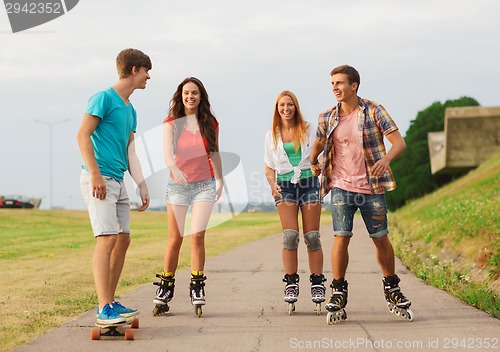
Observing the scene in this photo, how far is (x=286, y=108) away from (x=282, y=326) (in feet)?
7.28

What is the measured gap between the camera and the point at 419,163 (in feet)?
187

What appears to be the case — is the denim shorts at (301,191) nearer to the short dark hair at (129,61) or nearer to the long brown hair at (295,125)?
the long brown hair at (295,125)

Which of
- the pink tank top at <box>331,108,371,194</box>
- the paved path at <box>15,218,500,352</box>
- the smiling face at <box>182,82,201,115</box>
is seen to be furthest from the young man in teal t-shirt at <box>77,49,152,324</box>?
the pink tank top at <box>331,108,371,194</box>

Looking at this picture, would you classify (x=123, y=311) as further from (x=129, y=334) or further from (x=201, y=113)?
(x=201, y=113)

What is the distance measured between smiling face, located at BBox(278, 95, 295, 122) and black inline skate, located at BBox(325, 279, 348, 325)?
1735 mm

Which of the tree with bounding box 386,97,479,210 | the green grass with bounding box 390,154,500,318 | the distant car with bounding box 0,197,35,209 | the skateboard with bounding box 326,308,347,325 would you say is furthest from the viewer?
the tree with bounding box 386,97,479,210

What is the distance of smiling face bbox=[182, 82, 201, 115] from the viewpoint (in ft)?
23.3

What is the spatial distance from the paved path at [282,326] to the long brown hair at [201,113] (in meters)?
1.75

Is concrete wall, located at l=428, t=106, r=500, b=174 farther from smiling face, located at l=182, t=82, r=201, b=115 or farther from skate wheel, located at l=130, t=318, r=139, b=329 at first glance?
skate wheel, located at l=130, t=318, r=139, b=329

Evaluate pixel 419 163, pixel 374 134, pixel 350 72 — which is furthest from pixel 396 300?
pixel 419 163

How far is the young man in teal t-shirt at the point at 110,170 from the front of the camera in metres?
5.78

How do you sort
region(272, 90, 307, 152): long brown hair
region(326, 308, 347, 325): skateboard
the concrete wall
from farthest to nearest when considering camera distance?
1. the concrete wall
2. region(272, 90, 307, 152): long brown hair
3. region(326, 308, 347, 325): skateboard

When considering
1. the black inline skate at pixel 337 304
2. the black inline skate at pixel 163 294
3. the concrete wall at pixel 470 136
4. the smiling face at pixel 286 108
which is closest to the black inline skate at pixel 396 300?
the black inline skate at pixel 337 304

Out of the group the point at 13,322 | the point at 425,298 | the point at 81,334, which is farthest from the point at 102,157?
the point at 425,298
